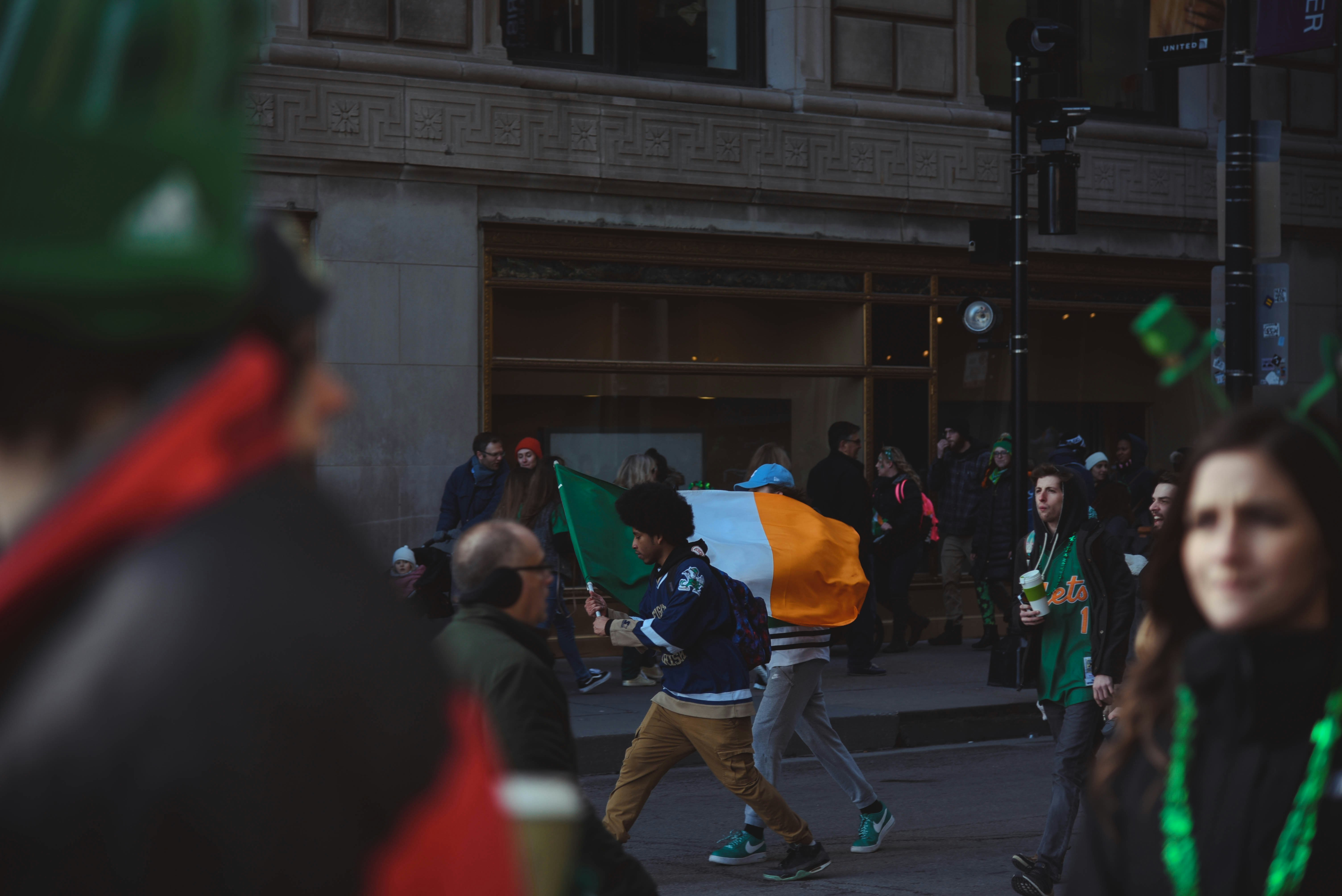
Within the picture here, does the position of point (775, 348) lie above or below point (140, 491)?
above

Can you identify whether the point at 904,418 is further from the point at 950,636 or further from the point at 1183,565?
the point at 1183,565

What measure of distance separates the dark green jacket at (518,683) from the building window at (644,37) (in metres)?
11.4

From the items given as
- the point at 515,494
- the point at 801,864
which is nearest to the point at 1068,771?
the point at 801,864

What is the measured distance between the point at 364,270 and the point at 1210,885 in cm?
1248

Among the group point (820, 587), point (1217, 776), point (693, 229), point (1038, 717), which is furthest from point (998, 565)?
point (1217, 776)

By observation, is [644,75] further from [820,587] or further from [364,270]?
[820,587]

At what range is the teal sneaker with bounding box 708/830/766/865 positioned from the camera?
7.90 meters

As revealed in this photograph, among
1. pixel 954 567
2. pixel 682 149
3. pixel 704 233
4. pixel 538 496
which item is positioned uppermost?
pixel 682 149

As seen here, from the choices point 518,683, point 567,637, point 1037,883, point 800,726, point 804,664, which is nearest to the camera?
point 518,683

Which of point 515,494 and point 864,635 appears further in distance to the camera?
point 864,635

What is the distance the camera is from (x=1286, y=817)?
209cm

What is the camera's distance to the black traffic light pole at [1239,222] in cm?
1062

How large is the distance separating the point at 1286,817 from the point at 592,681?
11.2 m

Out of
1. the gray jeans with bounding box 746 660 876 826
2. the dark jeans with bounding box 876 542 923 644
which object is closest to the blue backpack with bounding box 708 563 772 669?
the gray jeans with bounding box 746 660 876 826
